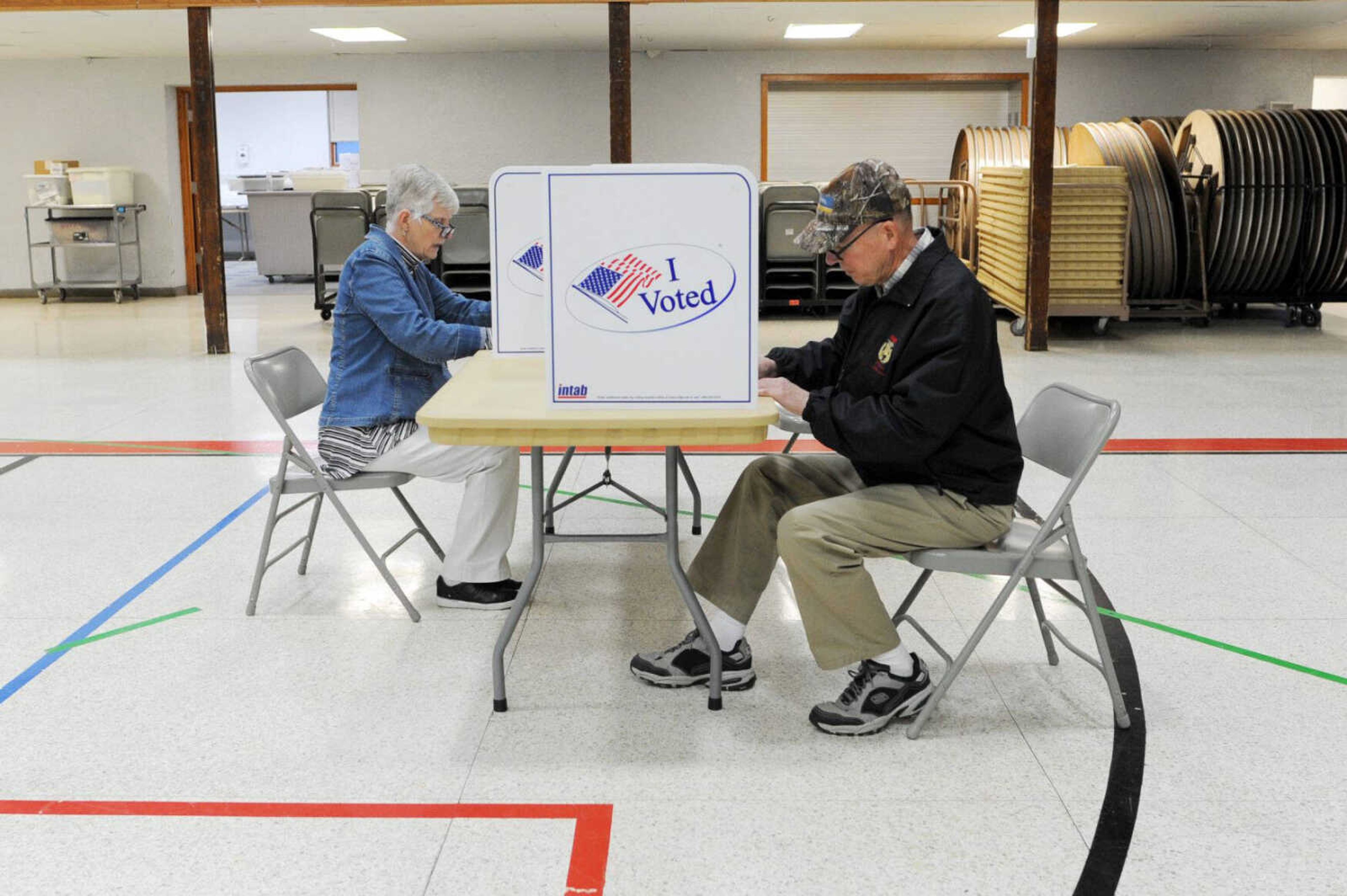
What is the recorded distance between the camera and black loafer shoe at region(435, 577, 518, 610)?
398cm

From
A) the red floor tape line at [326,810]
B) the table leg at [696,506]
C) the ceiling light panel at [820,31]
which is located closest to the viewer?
the red floor tape line at [326,810]

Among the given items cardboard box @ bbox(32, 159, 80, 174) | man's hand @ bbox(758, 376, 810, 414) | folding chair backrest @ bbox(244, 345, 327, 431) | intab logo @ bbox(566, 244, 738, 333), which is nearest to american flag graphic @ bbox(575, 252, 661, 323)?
intab logo @ bbox(566, 244, 738, 333)

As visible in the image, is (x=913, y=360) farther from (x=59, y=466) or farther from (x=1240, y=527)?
(x=59, y=466)

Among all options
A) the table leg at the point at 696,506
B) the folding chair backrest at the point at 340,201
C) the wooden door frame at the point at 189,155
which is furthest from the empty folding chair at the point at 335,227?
the table leg at the point at 696,506

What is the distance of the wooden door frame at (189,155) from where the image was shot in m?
15.3

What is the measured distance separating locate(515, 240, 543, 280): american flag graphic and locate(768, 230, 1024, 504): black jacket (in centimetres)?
105

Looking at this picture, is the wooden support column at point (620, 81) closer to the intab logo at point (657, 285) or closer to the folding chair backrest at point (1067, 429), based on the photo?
the folding chair backrest at point (1067, 429)

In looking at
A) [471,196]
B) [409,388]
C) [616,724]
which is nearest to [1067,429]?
[616,724]

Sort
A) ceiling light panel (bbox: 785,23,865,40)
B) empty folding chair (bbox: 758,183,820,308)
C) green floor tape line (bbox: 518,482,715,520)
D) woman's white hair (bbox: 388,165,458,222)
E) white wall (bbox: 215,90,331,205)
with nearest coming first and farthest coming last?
woman's white hair (bbox: 388,165,458,222), green floor tape line (bbox: 518,482,715,520), empty folding chair (bbox: 758,183,820,308), ceiling light panel (bbox: 785,23,865,40), white wall (bbox: 215,90,331,205)

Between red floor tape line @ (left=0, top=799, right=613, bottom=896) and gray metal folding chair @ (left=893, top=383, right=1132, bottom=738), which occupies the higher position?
gray metal folding chair @ (left=893, top=383, right=1132, bottom=738)

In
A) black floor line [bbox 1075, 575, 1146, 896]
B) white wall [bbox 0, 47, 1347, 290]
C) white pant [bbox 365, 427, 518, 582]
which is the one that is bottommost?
black floor line [bbox 1075, 575, 1146, 896]

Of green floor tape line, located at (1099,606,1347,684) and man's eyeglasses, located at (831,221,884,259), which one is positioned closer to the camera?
man's eyeglasses, located at (831,221,884,259)

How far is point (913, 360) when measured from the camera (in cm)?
299

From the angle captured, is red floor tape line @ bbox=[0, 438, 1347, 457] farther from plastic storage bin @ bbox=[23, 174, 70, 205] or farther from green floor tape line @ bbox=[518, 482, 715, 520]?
plastic storage bin @ bbox=[23, 174, 70, 205]
